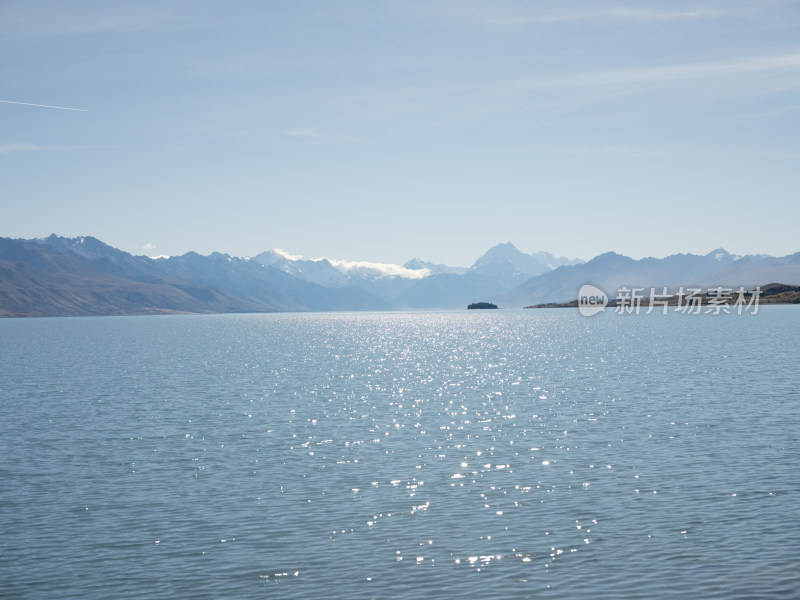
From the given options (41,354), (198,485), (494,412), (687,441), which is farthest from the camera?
(41,354)

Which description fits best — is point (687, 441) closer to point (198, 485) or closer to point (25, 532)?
point (198, 485)

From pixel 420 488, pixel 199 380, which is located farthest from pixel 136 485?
pixel 199 380

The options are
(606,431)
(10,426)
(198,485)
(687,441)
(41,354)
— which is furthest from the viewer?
(41,354)

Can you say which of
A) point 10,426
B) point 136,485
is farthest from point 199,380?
Answer: point 136,485

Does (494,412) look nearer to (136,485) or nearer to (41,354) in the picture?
(136,485)

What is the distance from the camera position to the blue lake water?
87.8 ft

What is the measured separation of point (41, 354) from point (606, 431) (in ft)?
476

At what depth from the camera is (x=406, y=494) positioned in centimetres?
3791

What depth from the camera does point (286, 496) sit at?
1487 inches

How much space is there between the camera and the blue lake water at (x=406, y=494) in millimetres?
26766

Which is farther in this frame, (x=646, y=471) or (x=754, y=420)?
(x=754, y=420)

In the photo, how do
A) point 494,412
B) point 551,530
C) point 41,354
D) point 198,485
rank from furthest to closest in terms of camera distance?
1. point 41,354
2. point 494,412
3. point 198,485
4. point 551,530

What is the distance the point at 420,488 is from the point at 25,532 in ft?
61.8

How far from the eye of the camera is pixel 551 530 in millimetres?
31391
